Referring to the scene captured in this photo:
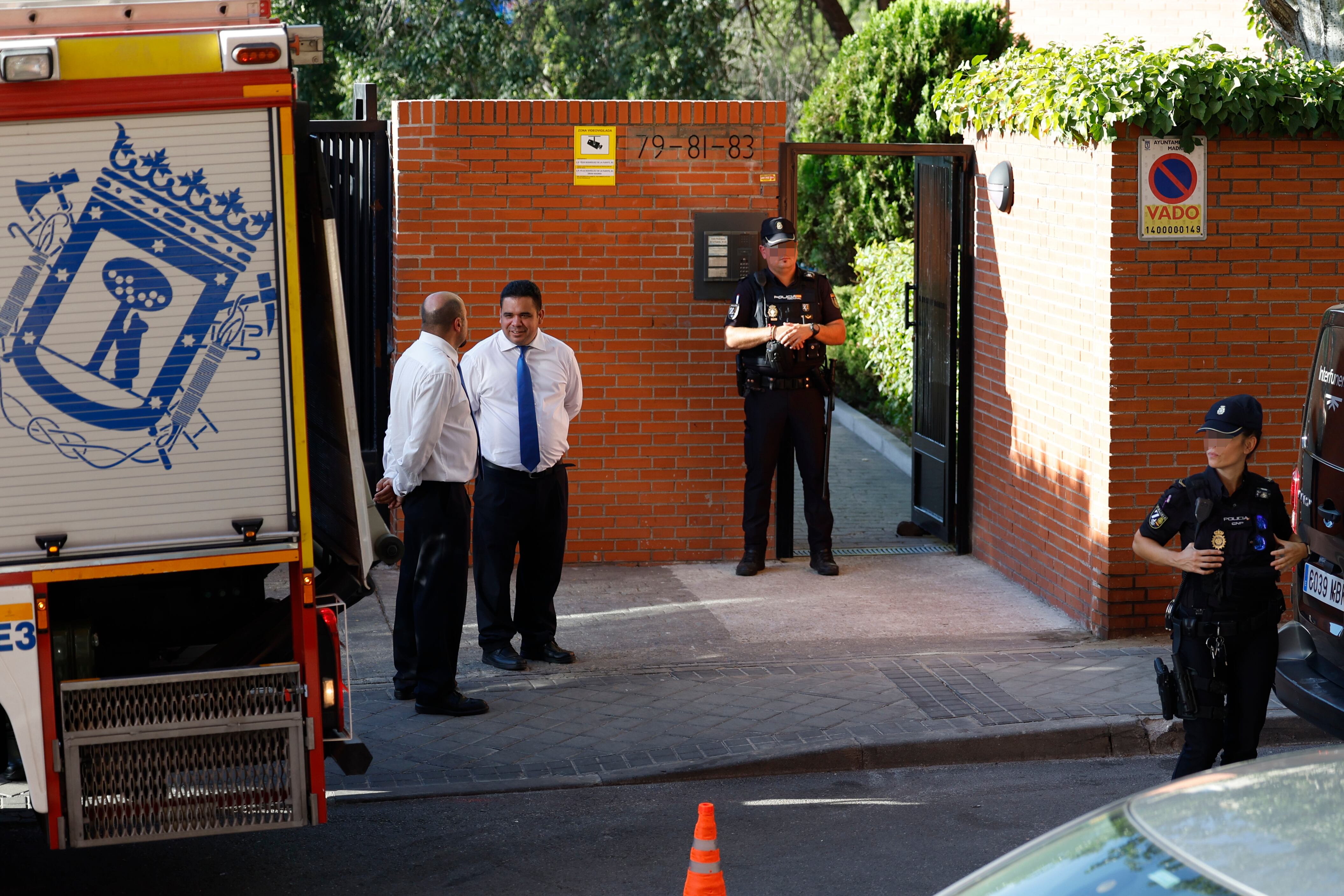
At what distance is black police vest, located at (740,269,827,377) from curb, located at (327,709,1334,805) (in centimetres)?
307

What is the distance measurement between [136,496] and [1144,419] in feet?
17.8

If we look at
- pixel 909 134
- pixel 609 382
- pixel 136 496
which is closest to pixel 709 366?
pixel 609 382

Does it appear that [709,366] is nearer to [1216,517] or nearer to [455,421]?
[455,421]

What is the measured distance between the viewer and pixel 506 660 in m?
7.76

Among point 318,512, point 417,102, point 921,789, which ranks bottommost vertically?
point 921,789

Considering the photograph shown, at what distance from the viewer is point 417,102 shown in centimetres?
920

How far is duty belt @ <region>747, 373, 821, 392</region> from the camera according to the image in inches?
366

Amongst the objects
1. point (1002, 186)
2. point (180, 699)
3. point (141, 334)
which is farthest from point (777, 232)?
point (180, 699)

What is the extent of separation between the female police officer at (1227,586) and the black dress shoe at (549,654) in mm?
3263

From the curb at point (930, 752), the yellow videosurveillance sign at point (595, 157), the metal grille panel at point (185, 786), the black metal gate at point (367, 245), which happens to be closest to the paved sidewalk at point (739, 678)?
the curb at point (930, 752)

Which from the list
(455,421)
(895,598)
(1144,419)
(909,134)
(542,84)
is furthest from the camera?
(542,84)

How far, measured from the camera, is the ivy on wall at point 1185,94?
782cm

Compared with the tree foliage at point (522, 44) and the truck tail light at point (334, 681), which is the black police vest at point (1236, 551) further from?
the tree foliage at point (522, 44)

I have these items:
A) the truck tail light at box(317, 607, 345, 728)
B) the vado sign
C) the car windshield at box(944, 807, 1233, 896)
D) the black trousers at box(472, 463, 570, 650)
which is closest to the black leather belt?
the black trousers at box(472, 463, 570, 650)
